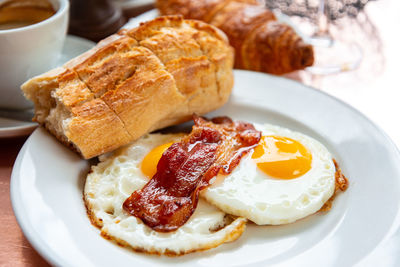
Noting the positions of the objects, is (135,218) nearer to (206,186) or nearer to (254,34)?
(206,186)

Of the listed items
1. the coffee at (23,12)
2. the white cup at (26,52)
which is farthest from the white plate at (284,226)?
the coffee at (23,12)

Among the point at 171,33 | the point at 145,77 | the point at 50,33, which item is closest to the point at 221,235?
the point at 145,77

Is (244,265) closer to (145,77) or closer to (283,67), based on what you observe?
(145,77)

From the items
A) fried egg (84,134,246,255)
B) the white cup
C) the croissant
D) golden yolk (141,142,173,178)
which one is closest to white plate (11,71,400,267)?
fried egg (84,134,246,255)

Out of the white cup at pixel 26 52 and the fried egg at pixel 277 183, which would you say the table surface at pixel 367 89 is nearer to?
the white cup at pixel 26 52

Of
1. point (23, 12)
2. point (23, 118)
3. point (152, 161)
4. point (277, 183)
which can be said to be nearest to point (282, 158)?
point (277, 183)
